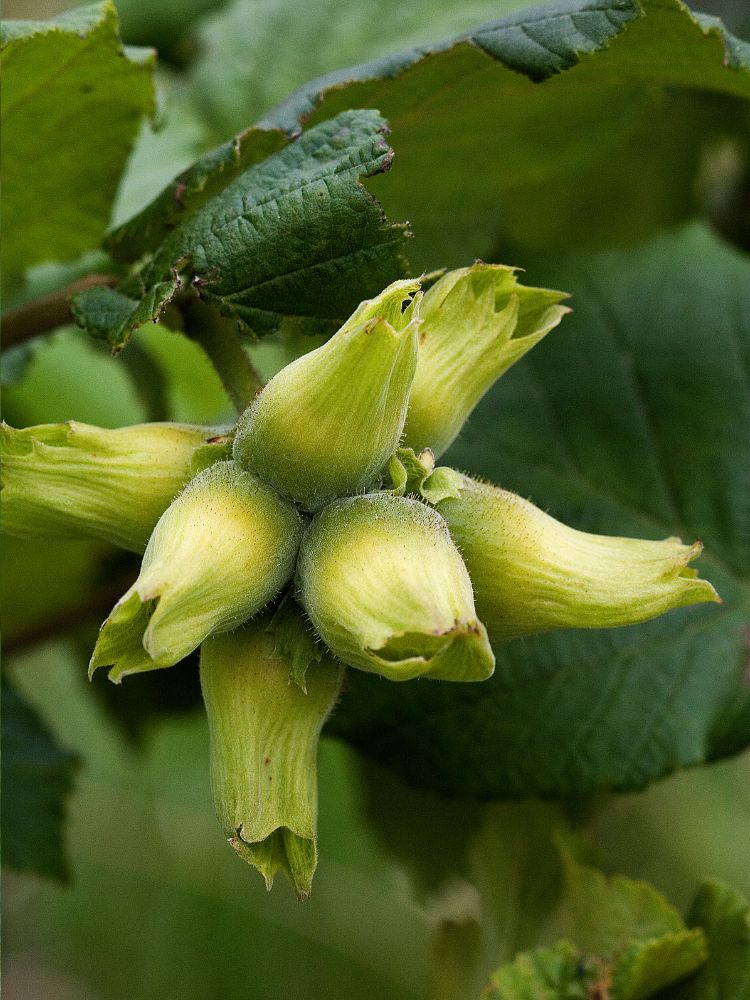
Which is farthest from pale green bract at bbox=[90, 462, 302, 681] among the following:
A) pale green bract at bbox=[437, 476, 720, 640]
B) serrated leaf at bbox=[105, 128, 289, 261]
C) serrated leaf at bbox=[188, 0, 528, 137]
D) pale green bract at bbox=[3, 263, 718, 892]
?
serrated leaf at bbox=[188, 0, 528, 137]

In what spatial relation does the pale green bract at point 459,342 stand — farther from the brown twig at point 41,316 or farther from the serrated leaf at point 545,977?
the serrated leaf at point 545,977

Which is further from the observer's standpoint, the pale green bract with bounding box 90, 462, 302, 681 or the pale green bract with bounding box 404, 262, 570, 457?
the pale green bract with bounding box 404, 262, 570, 457

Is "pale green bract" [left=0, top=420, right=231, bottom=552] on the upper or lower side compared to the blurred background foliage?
upper

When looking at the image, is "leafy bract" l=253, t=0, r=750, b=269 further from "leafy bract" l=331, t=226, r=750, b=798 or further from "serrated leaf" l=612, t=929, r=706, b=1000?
"serrated leaf" l=612, t=929, r=706, b=1000

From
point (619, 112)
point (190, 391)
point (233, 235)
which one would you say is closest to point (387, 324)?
point (233, 235)

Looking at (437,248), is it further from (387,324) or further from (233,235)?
(387,324)

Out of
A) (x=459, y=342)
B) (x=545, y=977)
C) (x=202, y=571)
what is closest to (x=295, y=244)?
(x=459, y=342)
